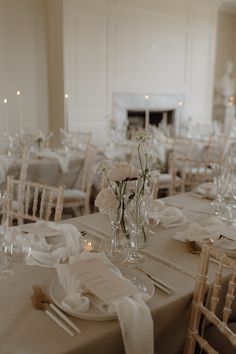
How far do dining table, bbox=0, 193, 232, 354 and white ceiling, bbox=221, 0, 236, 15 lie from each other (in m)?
6.95

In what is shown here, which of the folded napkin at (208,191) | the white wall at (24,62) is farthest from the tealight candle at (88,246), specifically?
the white wall at (24,62)

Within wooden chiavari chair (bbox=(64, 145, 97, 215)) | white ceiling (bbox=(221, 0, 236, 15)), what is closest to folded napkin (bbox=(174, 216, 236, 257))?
wooden chiavari chair (bbox=(64, 145, 97, 215))

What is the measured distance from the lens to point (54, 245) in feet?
5.47

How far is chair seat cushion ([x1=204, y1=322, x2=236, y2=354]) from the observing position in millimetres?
1421

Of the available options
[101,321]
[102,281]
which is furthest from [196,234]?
[101,321]

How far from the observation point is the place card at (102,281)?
1231 mm

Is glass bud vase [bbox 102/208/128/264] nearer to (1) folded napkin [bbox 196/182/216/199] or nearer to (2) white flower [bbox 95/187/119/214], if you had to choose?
(2) white flower [bbox 95/187/119/214]

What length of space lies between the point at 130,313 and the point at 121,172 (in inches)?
20.4

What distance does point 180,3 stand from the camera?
22.4 ft

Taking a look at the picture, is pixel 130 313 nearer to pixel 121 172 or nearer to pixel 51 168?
pixel 121 172

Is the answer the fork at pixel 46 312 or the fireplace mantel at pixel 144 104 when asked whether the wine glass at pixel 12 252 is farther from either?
the fireplace mantel at pixel 144 104

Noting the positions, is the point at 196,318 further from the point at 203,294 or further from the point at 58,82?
the point at 58,82

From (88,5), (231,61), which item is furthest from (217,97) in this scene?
(88,5)

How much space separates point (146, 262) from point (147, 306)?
0.37 meters
